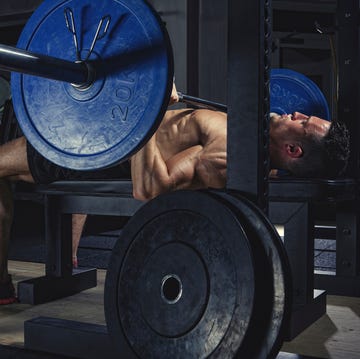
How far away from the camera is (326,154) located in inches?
75.8

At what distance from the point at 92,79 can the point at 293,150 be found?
2.91 ft

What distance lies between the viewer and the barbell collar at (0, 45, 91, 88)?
1.09 metres

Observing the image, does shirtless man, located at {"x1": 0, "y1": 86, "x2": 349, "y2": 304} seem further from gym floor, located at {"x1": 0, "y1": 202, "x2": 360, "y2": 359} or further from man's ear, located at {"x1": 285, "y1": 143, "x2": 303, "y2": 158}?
gym floor, located at {"x1": 0, "y1": 202, "x2": 360, "y2": 359}

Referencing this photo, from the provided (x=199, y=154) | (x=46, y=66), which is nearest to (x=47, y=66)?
(x=46, y=66)

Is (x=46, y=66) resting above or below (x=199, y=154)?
above

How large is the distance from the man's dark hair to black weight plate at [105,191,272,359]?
869 mm

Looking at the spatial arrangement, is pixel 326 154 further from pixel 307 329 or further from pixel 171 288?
pixel 171 288

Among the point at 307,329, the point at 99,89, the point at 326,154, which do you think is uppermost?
the point at 99,89

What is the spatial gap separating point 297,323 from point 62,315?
32.1 inches

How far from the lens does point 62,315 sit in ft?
6.83

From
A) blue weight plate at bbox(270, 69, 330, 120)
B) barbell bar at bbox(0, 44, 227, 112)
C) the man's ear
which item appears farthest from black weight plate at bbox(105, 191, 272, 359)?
blue weight plate at bbox(270, 69, 330, 120)

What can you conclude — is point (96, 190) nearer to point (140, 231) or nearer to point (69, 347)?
point (69, 347)

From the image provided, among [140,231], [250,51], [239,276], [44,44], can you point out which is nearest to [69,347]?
[140,231]

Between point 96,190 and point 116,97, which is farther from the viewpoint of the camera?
point 96,190
